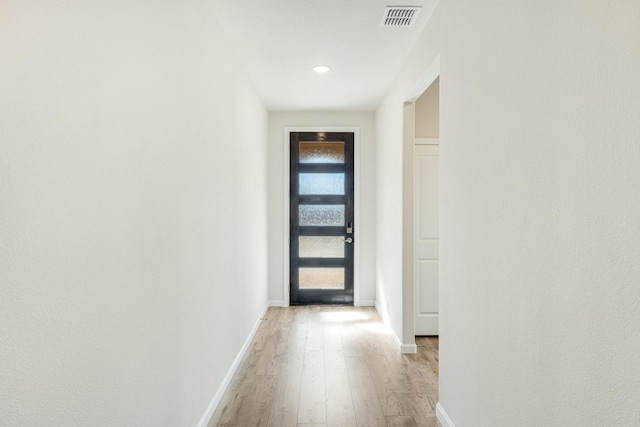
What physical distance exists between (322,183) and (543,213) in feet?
12.8

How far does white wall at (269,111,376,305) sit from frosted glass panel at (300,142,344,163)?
250mm

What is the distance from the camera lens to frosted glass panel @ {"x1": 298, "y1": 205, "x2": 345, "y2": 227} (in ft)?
16.6

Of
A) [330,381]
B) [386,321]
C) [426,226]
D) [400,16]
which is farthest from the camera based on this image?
[386,321]

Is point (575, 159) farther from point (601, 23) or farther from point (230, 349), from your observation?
point (230, 349)

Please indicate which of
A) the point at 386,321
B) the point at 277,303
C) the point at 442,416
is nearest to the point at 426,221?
the point at 386,321

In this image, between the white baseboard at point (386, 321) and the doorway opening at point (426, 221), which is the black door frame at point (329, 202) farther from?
the doorway opening at point (426, 221)

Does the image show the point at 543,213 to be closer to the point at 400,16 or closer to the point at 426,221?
the point at 400,16

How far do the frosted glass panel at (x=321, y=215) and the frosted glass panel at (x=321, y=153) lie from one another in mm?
619

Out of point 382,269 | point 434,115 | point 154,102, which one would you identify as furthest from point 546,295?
point 382,269

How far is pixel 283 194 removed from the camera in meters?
5.04

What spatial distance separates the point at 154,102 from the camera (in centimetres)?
155

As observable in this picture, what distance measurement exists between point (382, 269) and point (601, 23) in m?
3.69

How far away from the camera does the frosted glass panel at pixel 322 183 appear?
16.6 ft

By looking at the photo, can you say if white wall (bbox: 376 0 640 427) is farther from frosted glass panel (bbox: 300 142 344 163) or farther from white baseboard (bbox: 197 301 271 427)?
frosted glass panel (bbox: 300 142 344 163)
